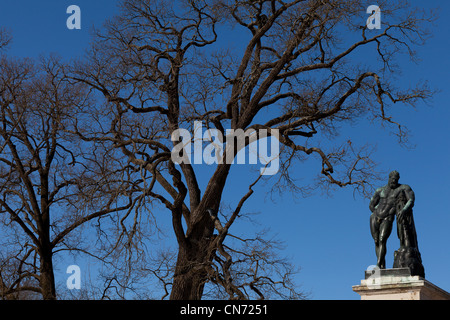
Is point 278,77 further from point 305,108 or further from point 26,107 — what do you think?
point 26,107

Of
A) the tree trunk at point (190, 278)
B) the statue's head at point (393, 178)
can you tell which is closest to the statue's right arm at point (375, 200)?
the statue's head at point (393, 178)

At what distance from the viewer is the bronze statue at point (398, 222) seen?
1402cm

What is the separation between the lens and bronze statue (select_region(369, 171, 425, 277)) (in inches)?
552

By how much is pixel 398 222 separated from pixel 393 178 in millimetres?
965

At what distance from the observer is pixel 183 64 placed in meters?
18.2

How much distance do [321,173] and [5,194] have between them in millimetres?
8707

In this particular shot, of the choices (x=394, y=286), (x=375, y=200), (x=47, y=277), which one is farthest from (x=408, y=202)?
(x=47, y=277)

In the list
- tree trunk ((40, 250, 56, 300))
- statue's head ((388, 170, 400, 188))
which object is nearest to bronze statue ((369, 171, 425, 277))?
statue's head ((388, 170, 400, 188))

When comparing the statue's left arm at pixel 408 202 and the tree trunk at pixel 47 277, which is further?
the tree trunk at pixel 47 277

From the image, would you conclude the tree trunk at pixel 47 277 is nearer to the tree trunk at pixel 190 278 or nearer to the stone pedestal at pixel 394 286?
the tree trunk at pixel 190 278

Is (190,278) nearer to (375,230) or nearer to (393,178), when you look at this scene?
(375,230)

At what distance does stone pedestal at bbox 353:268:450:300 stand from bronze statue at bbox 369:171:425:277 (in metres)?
0.30

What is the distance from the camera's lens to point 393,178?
14.7 meters

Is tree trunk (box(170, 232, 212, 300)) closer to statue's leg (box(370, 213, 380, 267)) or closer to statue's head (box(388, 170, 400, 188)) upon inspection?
statue's leg (box(370, 213, 380, 267))
